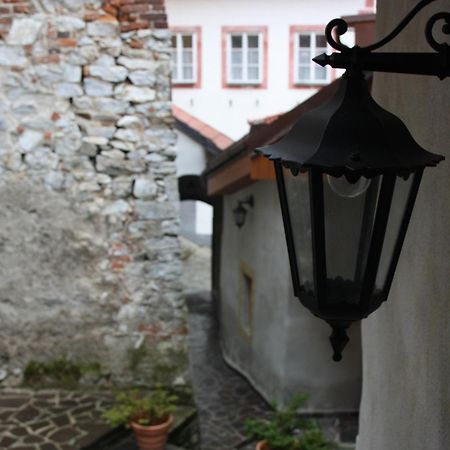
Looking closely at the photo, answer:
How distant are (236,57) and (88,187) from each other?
31.8ft

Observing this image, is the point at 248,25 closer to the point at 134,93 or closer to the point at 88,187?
the point at 134,93

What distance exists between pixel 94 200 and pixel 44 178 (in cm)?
45

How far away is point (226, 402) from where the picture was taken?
6.90m

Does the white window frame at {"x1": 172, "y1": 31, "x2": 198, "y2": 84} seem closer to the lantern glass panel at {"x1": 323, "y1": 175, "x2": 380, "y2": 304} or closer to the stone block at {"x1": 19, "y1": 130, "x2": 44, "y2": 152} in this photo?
the stone block at {"x1": 19, "y1": 130, "x2": 44, "y2": 152}

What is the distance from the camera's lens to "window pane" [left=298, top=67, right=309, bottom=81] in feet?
46.5

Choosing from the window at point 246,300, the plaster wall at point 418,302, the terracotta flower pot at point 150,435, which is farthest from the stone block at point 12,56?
the window at point 246,300

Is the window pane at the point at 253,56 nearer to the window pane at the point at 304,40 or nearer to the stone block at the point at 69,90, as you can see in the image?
the window pane at the point at 304,40

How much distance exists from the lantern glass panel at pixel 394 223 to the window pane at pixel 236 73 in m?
13.0

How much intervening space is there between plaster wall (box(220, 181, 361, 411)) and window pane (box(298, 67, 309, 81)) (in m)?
7.46

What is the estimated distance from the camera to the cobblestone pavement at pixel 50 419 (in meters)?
4.57

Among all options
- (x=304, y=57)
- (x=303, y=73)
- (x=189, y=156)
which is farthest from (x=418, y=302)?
(x=304, y=57)

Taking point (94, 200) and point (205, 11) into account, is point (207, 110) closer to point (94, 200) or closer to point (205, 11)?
point (205, 11)

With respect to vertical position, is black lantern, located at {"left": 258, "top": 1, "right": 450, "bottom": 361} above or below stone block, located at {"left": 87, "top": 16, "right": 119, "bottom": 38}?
below

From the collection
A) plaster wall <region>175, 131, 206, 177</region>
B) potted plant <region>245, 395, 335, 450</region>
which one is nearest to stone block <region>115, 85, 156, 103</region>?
potted plant <region>245, 395, 335, 450</region>
